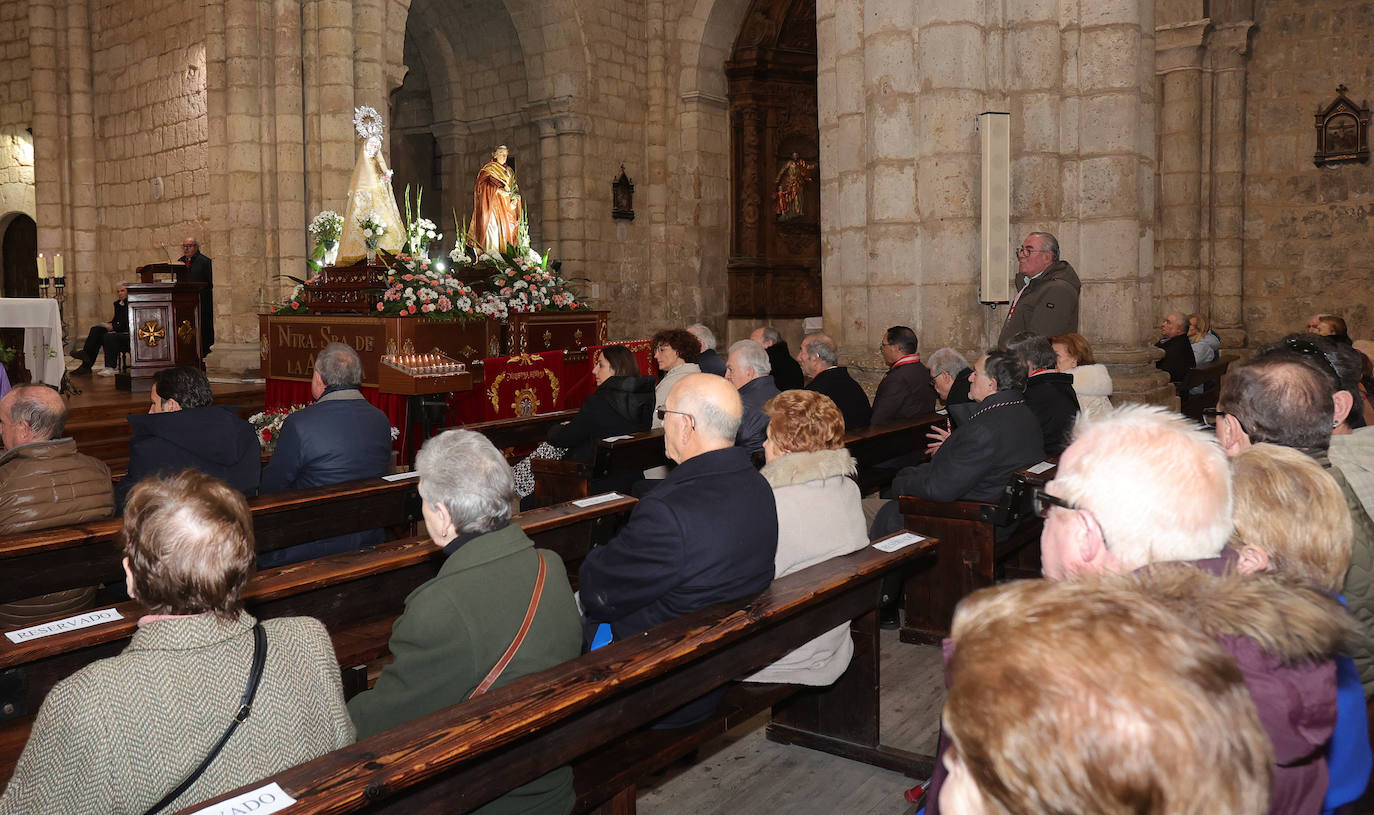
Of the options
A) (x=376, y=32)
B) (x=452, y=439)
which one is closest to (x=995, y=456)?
(x=452, y=439)

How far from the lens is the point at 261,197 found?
10.5 meters

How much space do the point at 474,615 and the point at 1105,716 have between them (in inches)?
58.0

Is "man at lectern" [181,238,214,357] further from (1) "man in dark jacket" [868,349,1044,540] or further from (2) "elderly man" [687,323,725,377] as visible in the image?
(1) "man in dark jacket" [868,349,1044,540]

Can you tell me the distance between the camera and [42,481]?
368 cm

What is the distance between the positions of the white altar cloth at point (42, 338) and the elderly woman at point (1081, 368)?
7.73m

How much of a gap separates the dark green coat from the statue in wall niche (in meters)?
12.9

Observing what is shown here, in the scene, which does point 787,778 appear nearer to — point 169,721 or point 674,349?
point 169,721

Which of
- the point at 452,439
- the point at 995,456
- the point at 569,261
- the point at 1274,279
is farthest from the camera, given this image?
the point at 569,261

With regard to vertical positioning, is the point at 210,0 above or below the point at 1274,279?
above

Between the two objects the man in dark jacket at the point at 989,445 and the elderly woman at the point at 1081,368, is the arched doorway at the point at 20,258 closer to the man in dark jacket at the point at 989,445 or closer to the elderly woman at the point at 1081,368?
the elderly woman at the point at 1081,368

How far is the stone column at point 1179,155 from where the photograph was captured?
11398 mm

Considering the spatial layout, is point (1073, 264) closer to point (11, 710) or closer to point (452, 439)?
point (452, 439)

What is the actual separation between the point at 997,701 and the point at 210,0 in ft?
38.2

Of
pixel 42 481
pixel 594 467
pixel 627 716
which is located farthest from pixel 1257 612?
Result: pixel 594 467
